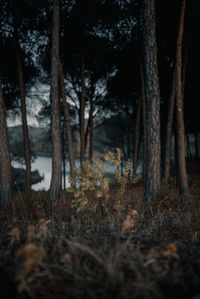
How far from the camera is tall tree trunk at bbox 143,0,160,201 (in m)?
5.34

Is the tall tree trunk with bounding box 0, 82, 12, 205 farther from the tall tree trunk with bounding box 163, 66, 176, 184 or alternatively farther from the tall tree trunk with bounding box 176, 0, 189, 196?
the tall tree trunk with bounding box 163, 66, 176, 184

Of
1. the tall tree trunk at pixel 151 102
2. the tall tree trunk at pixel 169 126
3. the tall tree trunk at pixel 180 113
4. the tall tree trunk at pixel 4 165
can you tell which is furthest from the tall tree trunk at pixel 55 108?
→ the tall tree trunk at pixel 169 126

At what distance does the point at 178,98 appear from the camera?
656 cm

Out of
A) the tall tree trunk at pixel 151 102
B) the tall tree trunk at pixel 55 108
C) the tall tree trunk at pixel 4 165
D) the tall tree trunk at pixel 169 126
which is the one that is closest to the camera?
the tall tree trunk at pixel 151 102

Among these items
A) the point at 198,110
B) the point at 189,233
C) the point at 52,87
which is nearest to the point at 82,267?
the point at 189,233

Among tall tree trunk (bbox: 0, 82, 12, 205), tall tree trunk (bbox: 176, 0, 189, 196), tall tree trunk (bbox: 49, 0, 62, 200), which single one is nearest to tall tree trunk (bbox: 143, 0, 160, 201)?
tall tree trunk (bbox: 176, 0, 189, 196)

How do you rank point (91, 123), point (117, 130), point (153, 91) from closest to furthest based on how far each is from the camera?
point (153, 91), point (91, 123), point (117, 130)

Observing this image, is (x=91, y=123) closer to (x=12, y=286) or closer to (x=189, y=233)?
(x=189, y=233)

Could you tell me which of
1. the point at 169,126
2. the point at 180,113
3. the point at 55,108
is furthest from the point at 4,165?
the point at 169,126

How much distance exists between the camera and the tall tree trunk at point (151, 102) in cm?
534

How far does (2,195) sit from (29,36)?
25.0 ft

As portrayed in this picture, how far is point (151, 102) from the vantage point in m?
5.48

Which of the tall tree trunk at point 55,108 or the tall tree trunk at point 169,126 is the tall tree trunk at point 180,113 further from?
the tall tree trunk at point 55,108

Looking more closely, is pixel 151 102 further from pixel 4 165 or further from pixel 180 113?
pixel 4 165
